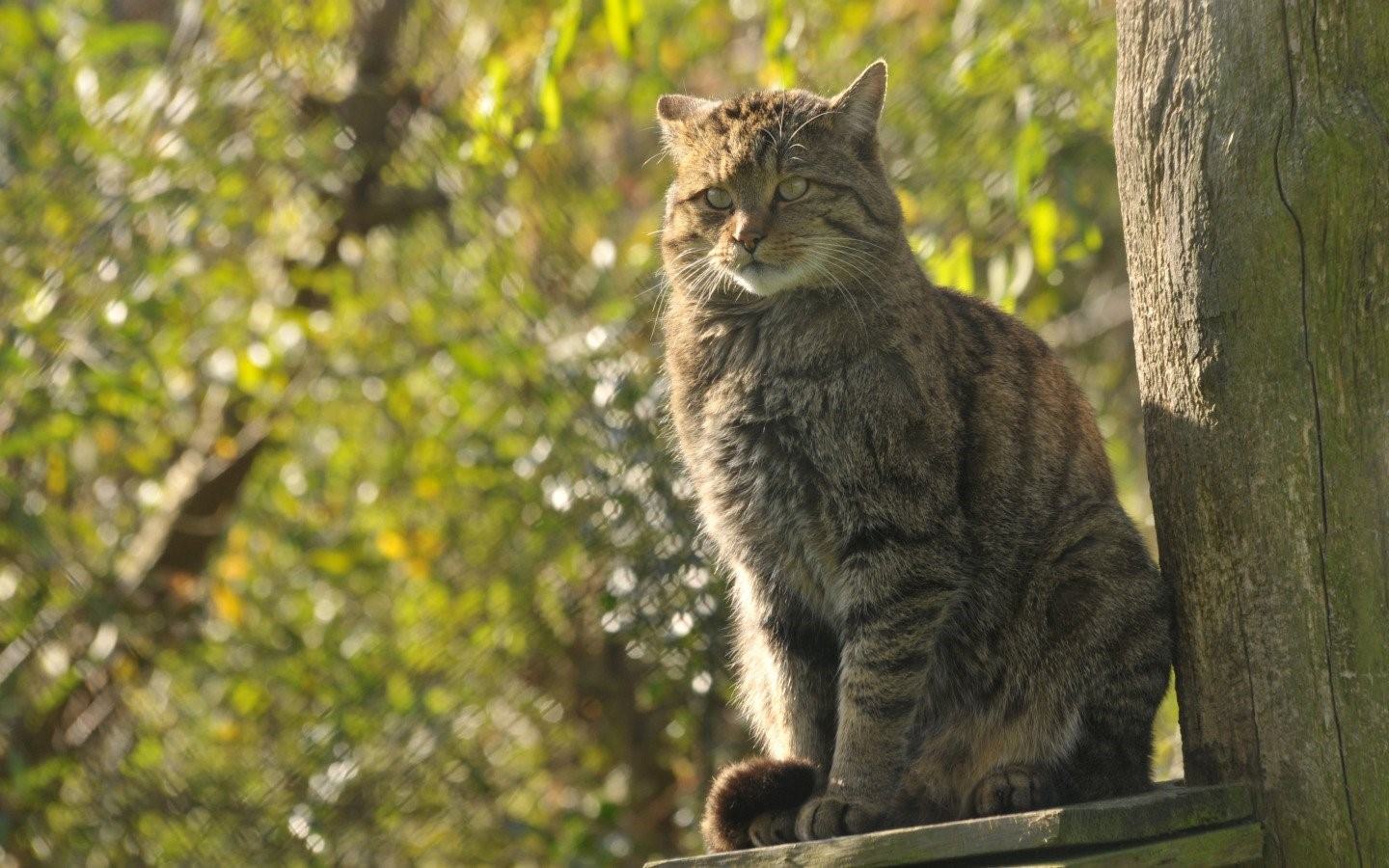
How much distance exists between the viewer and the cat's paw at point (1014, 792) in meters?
2.55

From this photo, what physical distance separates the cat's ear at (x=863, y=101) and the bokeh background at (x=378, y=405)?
97 cm

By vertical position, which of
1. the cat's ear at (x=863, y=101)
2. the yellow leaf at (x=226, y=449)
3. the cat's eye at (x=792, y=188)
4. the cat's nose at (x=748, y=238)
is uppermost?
the cat's ear at (x=863, y=101)

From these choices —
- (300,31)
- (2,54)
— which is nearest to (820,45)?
(300,31)

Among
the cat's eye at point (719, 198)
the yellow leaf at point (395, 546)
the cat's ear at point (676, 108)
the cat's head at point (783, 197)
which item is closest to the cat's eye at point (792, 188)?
the cat's head at point (783, 197)

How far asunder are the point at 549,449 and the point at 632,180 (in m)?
1.81

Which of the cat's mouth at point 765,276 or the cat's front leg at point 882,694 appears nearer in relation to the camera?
the cat's front leg at point 882,694

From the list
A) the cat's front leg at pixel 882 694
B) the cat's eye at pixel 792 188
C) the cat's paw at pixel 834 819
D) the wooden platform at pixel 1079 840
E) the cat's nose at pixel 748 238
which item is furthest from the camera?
the cat's eye at pixel 792 188

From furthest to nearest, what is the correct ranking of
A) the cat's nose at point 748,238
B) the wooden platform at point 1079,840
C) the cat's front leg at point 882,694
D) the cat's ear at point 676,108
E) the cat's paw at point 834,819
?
the cat's ear at point 676,108 < the cat's nose at point 748,238 < the cat's front leg at point 882,694 < the cat's paw at point 834,819 < the wooden platform at point 1079,840

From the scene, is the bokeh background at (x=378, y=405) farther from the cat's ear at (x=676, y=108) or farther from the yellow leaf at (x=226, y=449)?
the cat's ear at (x=676, y=108)

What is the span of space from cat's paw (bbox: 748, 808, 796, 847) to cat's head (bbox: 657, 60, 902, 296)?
1007 mm

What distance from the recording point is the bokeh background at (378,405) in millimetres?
4559

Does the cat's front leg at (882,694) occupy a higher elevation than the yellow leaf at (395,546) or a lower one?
lower

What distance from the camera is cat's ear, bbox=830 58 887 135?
9.98ft

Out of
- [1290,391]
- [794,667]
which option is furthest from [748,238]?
[1290,391]
